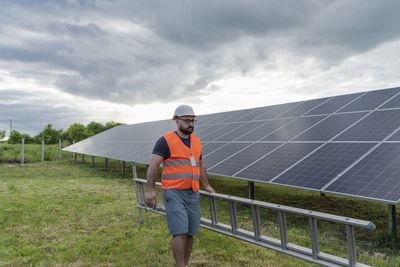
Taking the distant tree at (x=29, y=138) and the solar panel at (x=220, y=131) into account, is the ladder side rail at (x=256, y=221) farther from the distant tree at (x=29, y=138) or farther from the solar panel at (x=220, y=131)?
the distant tree at (x=29, y=138)

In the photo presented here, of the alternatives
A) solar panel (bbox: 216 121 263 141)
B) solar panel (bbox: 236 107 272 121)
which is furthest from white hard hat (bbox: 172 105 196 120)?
solar panel (bbox: 236 107 272 121)

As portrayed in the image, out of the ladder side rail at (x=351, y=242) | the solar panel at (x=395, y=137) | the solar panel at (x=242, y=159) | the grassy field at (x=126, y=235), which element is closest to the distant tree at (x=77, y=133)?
the grassy field at (x=126, y=235)

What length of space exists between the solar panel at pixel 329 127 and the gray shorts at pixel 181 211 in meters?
5.19

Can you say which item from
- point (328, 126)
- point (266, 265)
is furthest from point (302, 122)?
point (266, 265)

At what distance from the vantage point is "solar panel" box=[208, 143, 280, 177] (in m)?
7.98

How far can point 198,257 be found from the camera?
518cm

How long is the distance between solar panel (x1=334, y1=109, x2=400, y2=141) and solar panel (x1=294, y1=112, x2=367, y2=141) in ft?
0.97

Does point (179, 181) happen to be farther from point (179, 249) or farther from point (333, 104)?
point (333, 104)

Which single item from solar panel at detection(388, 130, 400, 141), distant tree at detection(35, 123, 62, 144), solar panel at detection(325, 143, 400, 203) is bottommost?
solar panel at detection(325, 143, 400, 203)

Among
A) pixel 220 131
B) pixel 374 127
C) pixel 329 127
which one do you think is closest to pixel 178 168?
pixel 374 127

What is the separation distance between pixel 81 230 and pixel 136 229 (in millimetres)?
1290

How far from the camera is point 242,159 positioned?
8.47 m

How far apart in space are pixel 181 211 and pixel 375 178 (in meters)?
3.83

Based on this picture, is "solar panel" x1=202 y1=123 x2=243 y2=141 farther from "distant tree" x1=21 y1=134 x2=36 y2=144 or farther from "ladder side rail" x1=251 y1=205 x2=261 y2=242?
"distant tree" x1=21 y1=134 x2=36 y2=144
